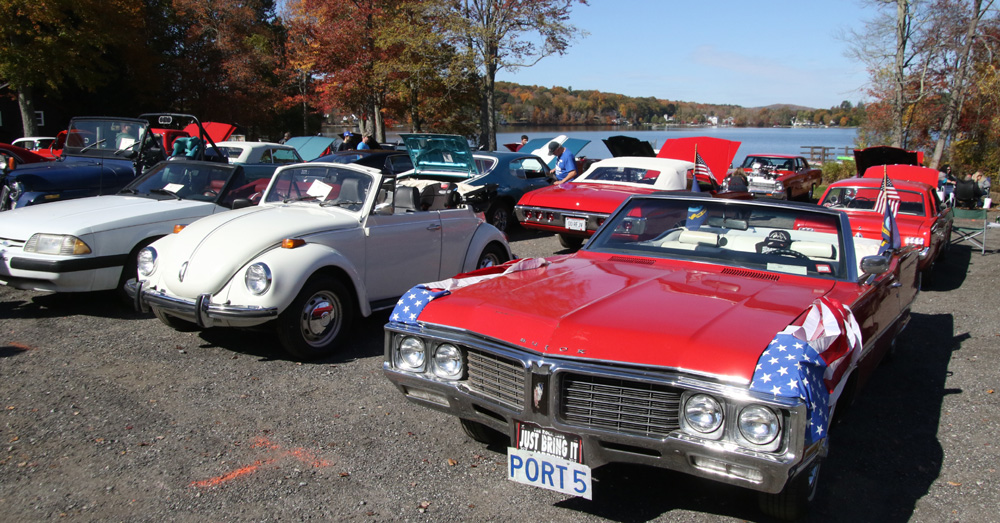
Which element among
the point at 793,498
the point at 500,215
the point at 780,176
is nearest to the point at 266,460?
the point at 793,498

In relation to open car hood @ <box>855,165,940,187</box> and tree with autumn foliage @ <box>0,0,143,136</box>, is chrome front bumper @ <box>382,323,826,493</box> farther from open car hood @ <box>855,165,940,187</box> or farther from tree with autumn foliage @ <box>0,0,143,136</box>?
tree with autumn foliage @ <box>0,0,143,136</box>

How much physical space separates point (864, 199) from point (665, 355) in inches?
360

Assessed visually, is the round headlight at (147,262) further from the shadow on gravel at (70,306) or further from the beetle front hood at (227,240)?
the shadow on gravel at (70,306)

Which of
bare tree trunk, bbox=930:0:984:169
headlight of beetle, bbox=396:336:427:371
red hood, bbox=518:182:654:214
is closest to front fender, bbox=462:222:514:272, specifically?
red hood, bbox=518:182:654:214

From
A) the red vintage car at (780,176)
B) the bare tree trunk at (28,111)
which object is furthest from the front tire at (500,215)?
the bare tree trunk at (28,111)

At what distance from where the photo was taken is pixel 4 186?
8.93 metres

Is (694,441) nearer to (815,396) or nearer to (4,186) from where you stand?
(815,396)

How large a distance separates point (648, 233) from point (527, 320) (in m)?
1.88

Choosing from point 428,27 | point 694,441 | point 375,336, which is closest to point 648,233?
point 694,441

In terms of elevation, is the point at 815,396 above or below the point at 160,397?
above

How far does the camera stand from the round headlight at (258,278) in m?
5.28

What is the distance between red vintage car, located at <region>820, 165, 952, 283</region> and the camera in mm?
9156

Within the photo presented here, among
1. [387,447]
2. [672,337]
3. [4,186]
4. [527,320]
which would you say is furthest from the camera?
[4,186]

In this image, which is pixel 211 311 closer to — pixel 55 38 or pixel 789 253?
pixel 789 253
